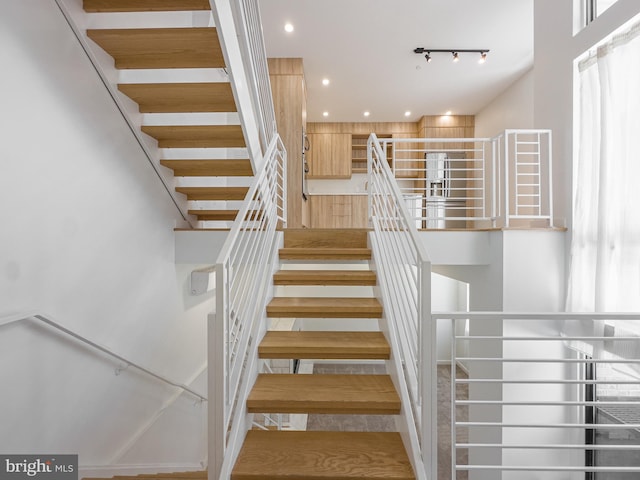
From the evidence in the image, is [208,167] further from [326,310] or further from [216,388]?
[216,388]

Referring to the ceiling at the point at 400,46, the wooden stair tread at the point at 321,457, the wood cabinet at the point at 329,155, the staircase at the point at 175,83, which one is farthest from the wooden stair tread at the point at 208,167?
the wood cabinet at the point at 329,155

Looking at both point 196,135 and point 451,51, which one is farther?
point 451,51

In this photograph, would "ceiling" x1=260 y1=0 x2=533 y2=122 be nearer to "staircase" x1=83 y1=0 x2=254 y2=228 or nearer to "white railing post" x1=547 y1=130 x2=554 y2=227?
"staircase" x1=83 y1=0 x2=254 y2=228

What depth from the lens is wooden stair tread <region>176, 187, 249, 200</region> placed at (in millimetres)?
3211

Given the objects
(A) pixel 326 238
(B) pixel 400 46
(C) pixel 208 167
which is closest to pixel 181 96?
(C) pixel 208 167

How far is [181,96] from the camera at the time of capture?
92.0 inches

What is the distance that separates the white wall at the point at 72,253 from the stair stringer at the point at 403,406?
5.86ft

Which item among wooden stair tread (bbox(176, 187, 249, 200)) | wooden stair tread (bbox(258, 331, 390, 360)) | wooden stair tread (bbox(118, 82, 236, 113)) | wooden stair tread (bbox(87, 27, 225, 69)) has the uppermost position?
wooden stair tread (bbox(87, 27, 225, 69))

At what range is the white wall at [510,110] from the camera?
5445mm

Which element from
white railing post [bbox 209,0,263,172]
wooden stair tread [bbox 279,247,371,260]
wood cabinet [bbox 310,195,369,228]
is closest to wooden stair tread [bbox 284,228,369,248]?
wooden stair tread [bbox 279,247,371,260]

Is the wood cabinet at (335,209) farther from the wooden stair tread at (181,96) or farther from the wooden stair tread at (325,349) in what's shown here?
the wooden stair tread at (325,349)

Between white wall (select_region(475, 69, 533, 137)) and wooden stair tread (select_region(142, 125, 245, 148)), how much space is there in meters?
4.68

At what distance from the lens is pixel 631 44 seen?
2461 millimetres

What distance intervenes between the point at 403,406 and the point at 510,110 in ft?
18.5
